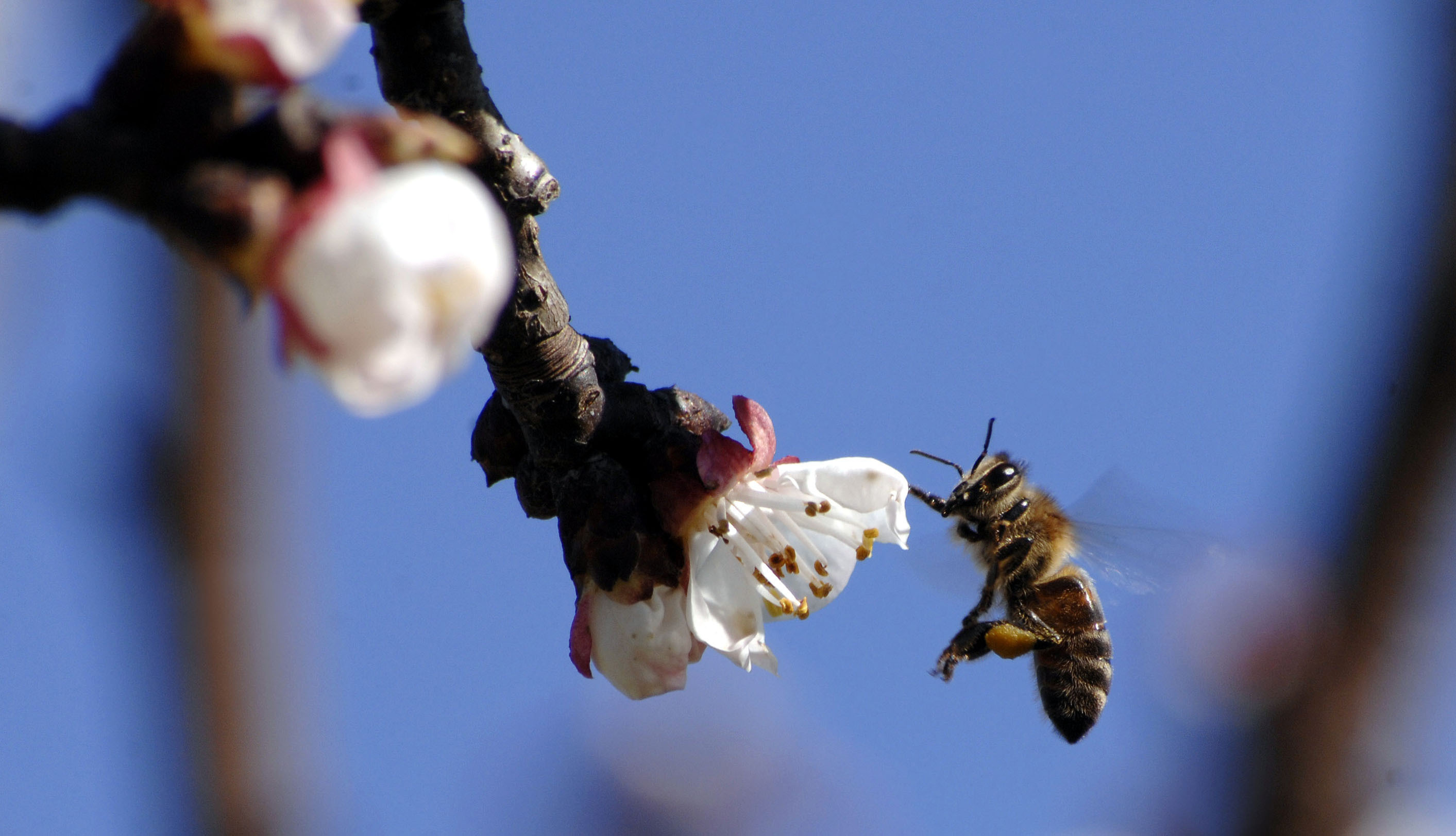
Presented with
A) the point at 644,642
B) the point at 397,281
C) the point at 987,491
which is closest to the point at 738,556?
the point at 644,642

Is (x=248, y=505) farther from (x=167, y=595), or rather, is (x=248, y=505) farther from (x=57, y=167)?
(x=57, y=167)

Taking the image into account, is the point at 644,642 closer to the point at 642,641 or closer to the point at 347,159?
the point at 642,641

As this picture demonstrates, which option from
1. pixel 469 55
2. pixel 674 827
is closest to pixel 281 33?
pixel 469 55

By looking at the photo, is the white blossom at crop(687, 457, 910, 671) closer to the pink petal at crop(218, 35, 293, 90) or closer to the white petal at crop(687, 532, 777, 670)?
the white petal at crop(687, 532, 777, 670)

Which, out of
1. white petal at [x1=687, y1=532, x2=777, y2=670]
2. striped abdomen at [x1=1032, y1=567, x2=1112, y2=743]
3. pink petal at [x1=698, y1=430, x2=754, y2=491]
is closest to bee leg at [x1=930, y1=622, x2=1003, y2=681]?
striped abdomen at [x1=1032, y1=567, x2=1112, y2=743]

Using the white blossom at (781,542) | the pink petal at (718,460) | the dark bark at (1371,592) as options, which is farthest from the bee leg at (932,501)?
the dark bark at (1371,592)

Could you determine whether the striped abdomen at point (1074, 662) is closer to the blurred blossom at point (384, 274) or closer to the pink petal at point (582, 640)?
the pink petal at point (582, 640)
